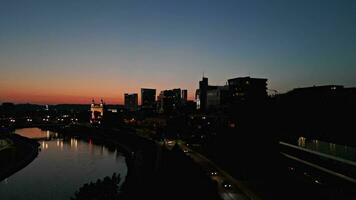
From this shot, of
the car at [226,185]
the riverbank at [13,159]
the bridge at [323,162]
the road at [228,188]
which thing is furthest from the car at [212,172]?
→ the riverbank at [13,159]

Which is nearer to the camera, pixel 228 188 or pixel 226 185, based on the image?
pixel 228 188

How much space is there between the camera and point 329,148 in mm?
18859

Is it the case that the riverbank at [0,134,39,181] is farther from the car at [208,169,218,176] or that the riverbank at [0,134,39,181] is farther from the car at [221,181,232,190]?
the car at [221,181,232,190]

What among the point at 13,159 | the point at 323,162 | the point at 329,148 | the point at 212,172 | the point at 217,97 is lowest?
the point at 13,159

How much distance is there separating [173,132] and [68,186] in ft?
70.1

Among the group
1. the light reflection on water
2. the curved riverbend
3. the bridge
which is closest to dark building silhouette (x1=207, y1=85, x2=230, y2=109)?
the curved riverbend

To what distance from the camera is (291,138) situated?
22.5 m

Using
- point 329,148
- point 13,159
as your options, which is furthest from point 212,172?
point 13,159

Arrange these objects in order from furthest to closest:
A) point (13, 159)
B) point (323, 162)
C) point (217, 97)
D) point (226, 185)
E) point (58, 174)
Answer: point (217, 97)
point (13, 159)
point (58, 174)
point (323, 162)
point (226, 185)

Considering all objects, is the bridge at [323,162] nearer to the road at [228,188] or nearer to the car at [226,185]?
the road at [228,188]

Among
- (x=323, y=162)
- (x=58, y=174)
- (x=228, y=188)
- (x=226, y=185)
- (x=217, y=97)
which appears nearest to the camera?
(x=228, y=188)

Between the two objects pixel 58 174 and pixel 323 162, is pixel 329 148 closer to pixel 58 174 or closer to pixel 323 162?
pixel 323 162

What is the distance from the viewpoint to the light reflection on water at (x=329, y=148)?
674 inches

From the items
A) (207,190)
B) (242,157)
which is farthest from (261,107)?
(207,190)
